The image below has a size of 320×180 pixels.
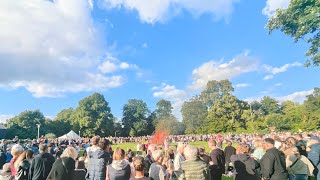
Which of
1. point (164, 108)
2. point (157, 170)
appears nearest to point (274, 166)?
point (157, 170)

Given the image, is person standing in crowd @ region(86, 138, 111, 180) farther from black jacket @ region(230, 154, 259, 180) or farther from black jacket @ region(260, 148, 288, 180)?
black jacket @ region(260, 148, 288, 180)

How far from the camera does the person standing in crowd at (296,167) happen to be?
24.8 feet

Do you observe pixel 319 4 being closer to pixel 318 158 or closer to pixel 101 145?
pixel 318 158

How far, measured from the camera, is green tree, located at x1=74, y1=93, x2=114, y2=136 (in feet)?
245

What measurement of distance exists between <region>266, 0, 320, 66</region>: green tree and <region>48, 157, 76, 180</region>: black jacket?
1679cm

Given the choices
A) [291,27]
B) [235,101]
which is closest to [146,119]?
[235,101]

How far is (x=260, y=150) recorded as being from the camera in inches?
340

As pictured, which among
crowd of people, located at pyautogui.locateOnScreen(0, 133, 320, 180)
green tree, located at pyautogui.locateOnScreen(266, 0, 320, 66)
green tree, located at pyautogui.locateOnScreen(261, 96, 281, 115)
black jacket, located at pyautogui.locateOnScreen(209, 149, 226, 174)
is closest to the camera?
crowd of people, located at pyautogui.locateOnScreen(0, 133, 320, 180)

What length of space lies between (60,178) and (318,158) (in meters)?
6.59

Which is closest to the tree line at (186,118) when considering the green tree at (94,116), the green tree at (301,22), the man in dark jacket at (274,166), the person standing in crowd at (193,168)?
the green tree at (94,116)

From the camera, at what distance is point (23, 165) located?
6.11m

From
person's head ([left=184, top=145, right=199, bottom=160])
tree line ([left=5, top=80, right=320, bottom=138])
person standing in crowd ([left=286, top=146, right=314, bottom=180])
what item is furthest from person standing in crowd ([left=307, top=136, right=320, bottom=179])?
tree line ([left=5, top=80, right=320, bottom=138])

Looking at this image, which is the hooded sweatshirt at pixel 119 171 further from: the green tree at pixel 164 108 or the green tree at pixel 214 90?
the green tree at pixel 164 108

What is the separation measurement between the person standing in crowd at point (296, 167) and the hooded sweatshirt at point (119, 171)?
433 centimetres
